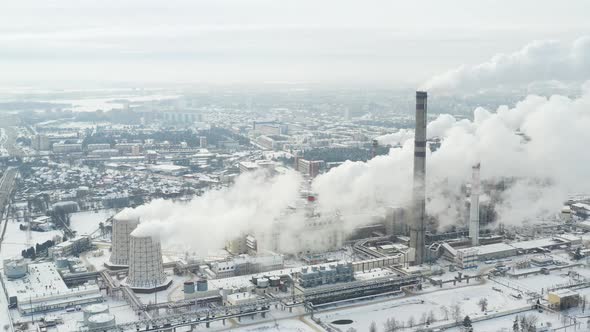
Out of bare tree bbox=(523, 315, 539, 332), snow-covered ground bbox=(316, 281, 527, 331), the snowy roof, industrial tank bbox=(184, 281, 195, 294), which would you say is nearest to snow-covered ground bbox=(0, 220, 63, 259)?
industrial tank bbox=(184, 281, 195, 294)

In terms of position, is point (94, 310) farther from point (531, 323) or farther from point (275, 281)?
point (531, 323)

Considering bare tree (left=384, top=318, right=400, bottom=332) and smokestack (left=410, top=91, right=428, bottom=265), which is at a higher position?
smokestack (left=410, top=91, right=428, bottom=265)

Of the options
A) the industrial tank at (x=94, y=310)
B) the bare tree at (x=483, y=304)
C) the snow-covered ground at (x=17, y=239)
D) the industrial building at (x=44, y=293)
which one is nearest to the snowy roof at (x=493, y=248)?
the bare tree at (x=483, y=304)

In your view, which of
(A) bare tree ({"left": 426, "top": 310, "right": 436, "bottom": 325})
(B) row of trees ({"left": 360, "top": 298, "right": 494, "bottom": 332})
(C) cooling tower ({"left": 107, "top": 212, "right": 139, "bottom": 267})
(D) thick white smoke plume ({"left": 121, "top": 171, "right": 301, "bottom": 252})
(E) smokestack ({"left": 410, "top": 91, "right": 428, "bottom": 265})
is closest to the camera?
(B) row of trees ({"left": 360, "top": 298, "right": 494, "bottom": 332})

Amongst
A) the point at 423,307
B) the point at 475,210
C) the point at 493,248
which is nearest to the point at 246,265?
the point at 423,307

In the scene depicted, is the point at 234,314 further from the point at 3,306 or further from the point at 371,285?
the point at 3,306

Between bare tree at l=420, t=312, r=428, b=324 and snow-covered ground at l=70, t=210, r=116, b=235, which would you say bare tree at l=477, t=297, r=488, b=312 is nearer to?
bare tree at l=420, t=312, r=428, b=324

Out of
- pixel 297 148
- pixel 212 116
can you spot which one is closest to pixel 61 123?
pixel 212 116
